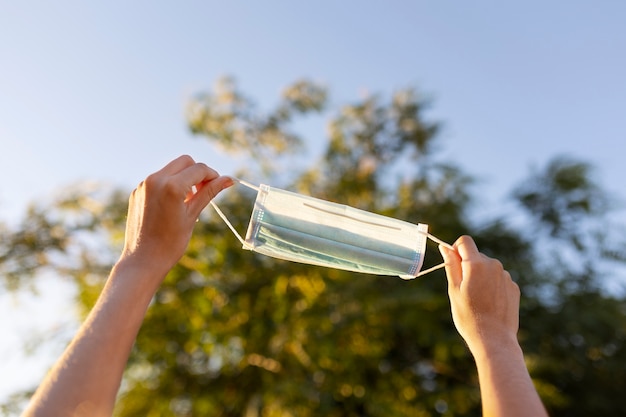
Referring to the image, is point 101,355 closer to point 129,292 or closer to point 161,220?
point 129,292

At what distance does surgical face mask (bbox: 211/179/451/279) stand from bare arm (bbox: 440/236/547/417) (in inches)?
19.8

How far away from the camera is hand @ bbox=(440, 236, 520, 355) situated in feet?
3.83

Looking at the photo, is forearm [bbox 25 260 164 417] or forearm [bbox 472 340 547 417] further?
forearm [bbox 472 340 547 417]

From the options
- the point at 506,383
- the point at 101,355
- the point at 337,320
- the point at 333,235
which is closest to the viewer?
the point at 101,355

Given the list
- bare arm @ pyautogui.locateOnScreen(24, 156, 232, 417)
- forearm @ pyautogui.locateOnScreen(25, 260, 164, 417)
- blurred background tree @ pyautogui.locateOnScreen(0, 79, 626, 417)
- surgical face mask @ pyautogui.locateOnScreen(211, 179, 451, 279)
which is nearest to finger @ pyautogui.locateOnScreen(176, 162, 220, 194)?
bare arm @ pyautogui.locateOnScreen(24, 156, 232, 417)

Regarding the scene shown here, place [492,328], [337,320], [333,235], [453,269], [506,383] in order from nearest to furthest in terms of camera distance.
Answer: [506,383] < [492,328] < [453,269] < [333,235] < [337,320]

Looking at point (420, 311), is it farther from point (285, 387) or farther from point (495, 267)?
point (495, 267)

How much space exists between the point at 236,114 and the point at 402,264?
22.9ft

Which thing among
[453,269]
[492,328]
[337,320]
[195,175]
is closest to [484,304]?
[492,328]

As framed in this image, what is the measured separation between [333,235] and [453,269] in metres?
0.57

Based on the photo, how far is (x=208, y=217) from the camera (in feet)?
25.5

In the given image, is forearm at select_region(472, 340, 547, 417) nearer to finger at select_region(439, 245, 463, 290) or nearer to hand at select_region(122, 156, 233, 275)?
finger at select_region(439, 245, 463, 290)

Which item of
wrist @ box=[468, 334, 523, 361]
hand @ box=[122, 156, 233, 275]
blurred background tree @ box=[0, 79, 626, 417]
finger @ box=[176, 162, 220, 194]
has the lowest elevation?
wrist @ box=[468, 334, 523, 361]

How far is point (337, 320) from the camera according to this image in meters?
7.04
